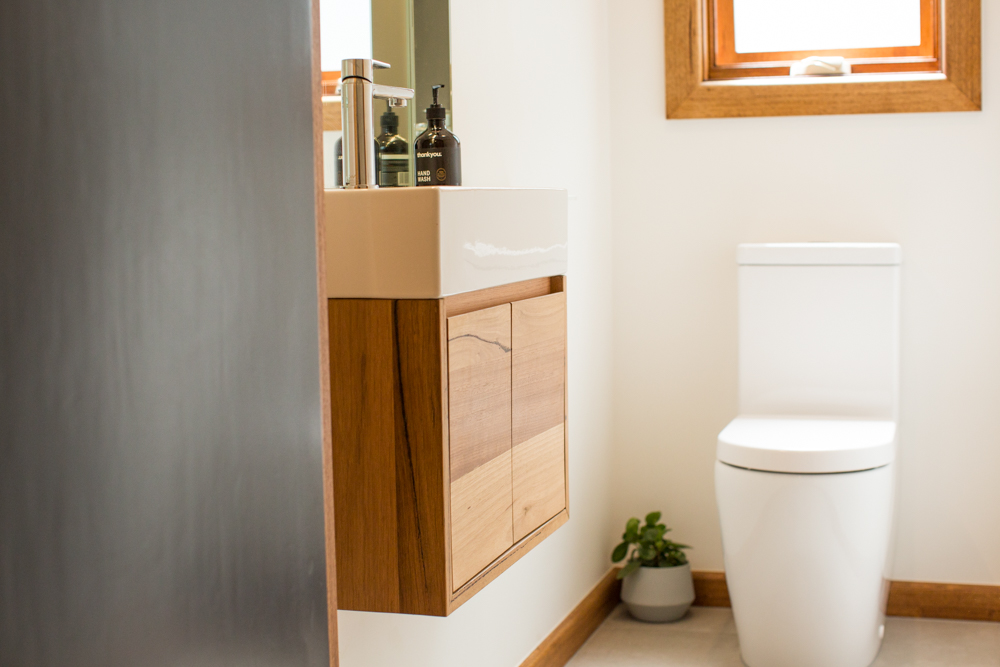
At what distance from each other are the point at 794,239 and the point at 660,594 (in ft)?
3.04

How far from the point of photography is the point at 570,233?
2.11 m

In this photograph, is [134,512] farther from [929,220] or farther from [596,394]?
[929,220]

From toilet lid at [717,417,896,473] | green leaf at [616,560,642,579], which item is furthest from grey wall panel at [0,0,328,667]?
green leaf at [616,560,642,579]

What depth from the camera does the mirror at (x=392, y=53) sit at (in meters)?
1.25

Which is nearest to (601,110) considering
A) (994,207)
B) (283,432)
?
(994,207)

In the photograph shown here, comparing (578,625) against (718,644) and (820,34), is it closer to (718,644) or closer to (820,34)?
(718,644)

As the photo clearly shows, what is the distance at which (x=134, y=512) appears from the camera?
0.42m

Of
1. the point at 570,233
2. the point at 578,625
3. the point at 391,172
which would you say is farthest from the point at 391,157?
the point at 578,625

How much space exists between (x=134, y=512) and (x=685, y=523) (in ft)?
7.12

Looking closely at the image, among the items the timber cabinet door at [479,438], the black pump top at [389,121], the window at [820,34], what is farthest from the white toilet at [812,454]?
the black pump top at [389,121]

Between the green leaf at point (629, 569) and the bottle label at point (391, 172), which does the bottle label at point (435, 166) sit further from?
the green leaf at point (629, 569)

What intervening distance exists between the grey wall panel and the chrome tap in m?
0.62

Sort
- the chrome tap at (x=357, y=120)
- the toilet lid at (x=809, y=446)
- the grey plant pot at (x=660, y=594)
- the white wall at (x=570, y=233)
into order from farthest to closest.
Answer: the grey plant pot at (x=660, y=594), the toilet lid at (x=809, y=446), the white wall at (x=570, y=233), the chrome tap at (x=357, y=120)

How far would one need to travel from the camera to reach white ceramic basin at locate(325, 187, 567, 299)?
97cm
